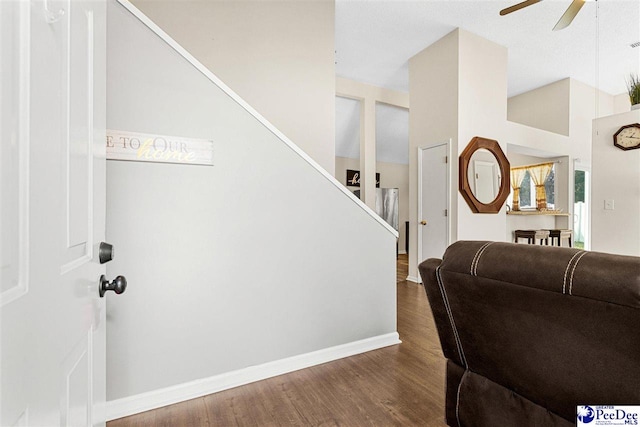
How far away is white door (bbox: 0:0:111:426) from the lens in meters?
0.45

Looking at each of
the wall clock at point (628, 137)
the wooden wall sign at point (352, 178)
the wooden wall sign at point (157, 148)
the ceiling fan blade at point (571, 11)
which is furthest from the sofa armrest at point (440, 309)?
the wooden wall sign at point (352, 178)

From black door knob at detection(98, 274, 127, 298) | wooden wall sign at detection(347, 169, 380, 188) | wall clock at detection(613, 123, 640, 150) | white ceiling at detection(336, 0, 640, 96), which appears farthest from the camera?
wooden wall sign at detection(347, 169, 380, 188)

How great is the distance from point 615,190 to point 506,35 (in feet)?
8.01

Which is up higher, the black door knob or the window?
the window

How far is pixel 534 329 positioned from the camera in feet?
3.20

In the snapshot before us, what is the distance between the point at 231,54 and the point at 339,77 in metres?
2.94

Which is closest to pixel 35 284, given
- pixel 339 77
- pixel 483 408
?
pixel 483 408

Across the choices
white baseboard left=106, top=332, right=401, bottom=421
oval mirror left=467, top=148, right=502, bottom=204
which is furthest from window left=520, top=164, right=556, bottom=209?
white baseboard left=106, top=332, right=401, bottom=421

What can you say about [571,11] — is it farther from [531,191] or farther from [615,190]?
[531,191]

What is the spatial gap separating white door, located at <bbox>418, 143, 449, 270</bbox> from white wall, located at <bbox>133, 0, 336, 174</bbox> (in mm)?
1812

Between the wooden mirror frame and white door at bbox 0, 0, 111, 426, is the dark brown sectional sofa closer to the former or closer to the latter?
white door at bbox 0, 0, 111, 426

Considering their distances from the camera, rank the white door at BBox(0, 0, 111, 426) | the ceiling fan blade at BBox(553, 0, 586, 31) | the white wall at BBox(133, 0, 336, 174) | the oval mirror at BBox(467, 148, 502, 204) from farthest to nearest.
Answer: the oval mirror at BBox(467, 148, 502, 204), the white wall at BBox(133, 0, 336, 174), the ceiling fan blade at BBox(553, 0, 586, 31), the white door at BBox(0, 0, 111, 426)

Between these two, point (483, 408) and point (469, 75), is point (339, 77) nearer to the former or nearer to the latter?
point (469, 75)

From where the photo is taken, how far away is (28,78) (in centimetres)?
51
